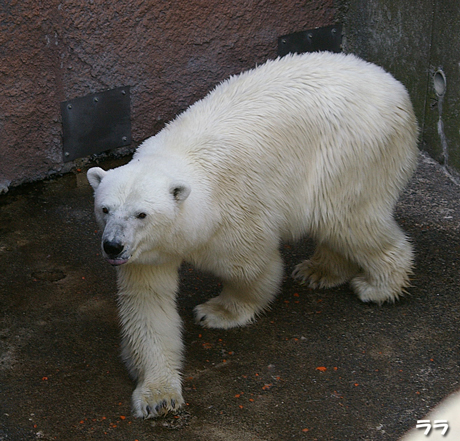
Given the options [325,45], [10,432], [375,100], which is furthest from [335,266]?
[325,45]

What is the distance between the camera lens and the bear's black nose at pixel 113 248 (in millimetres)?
3016

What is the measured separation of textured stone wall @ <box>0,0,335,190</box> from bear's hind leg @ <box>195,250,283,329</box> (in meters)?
1.86

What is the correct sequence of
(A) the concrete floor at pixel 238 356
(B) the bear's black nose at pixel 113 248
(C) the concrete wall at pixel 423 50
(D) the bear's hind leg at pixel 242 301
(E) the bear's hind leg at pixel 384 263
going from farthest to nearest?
(C) the concrete wall at pixel 423 50 → (E) the bear's hind leg at pixel 384 263 → (D) the bear's hind leg at pixel 242 301 → (A) the concrete floor at pixel 238 356 → (B) the bear's black nose at pixel 113 248

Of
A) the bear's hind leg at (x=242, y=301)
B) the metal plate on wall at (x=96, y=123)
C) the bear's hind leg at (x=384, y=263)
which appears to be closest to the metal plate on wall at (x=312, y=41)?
the metal plate on wall at (x=96, y=123)

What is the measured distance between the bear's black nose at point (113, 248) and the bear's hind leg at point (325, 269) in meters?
1.48

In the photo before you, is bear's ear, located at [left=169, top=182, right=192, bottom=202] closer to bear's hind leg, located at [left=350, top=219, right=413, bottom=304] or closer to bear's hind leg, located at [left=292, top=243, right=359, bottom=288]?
bear's hind leg, located at [left=350, top=219, right=413, bottom=304]

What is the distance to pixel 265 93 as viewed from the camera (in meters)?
3.69

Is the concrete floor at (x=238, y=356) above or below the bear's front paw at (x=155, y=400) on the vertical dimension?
below

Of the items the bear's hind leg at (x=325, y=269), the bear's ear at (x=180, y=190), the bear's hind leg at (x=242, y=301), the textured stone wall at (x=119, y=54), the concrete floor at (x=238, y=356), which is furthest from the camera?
the textured stone wall at (x=119, y=54)

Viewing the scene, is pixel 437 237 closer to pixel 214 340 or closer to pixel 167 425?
pixel 214 340

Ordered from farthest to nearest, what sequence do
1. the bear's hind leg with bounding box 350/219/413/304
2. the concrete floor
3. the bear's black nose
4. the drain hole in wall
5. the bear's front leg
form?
the drain hole in wall → the bear's hind leg with bounding box 350/219/413/304 → the bear's front leg → the concrete floor → the bear's black nose

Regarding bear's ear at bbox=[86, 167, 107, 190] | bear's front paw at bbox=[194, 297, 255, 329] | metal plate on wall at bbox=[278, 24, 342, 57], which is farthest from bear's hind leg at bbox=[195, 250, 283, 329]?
metal plate on wall at bbox=[278, 24, 342, 57]

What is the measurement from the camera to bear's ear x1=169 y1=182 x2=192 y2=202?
10.4 ft

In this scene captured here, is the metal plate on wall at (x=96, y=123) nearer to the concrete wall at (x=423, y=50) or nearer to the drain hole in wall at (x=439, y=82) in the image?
the concrete wall at (x=423, y=50)
